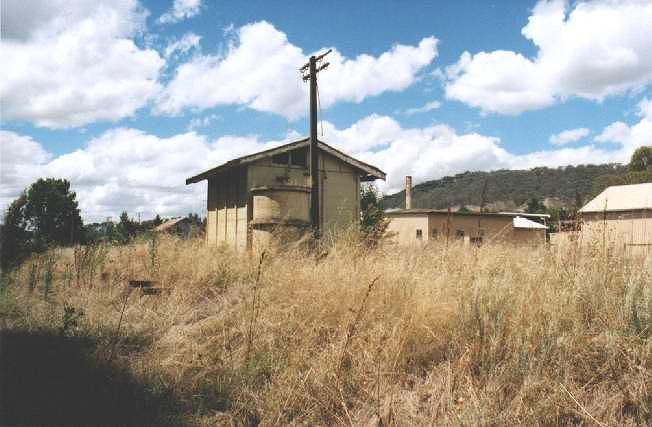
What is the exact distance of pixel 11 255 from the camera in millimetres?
7547

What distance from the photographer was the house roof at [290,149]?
13.7 metres

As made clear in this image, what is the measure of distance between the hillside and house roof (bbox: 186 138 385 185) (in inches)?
2069

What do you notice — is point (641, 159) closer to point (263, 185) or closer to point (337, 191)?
point (337, 191)

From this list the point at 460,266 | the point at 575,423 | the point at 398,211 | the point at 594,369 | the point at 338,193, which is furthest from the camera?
the point at 398,211

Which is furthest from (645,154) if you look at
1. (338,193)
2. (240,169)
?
(240,169)

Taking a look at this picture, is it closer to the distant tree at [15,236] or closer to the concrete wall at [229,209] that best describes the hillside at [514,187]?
the concrete wall at [229,209]

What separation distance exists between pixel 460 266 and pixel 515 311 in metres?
1.45

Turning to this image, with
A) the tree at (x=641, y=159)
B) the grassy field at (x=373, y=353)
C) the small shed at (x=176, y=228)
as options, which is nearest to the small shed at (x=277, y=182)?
the small shed at (x=176, y=228)

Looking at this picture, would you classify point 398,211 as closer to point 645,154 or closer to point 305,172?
point 305,172

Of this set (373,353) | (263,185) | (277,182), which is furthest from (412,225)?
(373,353)

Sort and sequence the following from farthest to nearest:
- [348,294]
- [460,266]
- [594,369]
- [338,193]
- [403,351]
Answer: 1. [338,193]
2. [460,266]
3. [348,294]
4. [403,351]
5. [594,369]

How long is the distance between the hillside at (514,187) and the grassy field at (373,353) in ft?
213

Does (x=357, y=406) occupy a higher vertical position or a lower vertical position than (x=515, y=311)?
lower

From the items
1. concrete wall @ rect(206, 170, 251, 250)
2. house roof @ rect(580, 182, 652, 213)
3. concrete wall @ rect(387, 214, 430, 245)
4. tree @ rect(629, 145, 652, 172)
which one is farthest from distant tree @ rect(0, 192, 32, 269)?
tree @ rect(629, 145, 652, 172)
